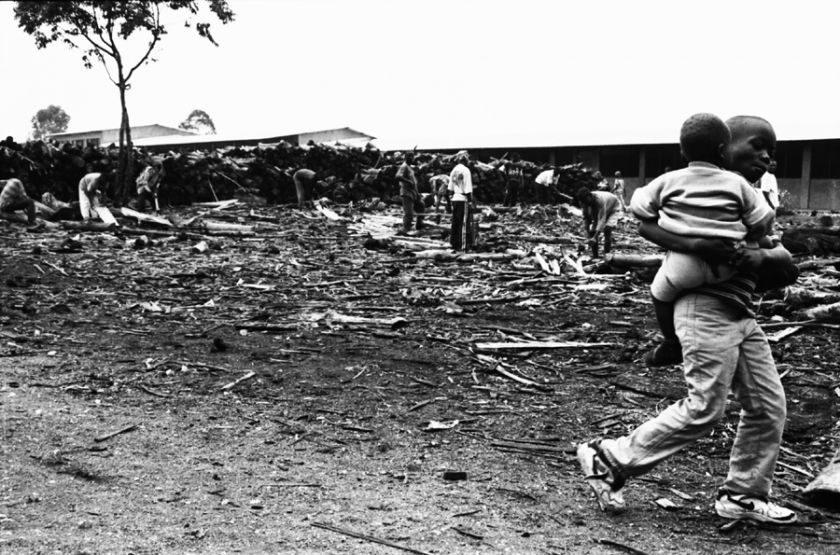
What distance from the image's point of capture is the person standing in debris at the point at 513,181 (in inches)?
1300

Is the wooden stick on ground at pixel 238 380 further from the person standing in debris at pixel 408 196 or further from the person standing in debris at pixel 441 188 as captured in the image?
the person standing in debris at pixel 441 188

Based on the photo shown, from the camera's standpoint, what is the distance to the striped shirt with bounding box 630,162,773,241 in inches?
138

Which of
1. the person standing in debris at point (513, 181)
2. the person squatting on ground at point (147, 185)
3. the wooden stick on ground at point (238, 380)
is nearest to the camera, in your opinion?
the wooden stick on ground at point (238, 380)

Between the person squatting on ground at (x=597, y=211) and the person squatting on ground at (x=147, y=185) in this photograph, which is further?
the person squatting on ground at (x=147, y=185)

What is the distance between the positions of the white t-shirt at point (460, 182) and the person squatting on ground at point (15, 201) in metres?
9.41

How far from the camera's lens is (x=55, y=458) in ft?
14.8

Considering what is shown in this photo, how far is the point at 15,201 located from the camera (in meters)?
18.6

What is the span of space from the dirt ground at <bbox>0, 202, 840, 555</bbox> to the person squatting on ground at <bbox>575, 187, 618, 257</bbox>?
3.66 m

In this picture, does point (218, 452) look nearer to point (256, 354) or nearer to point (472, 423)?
point (472, 423)

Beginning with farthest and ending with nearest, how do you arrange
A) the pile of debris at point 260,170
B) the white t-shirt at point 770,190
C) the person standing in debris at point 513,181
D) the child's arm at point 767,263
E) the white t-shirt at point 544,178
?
the person standing in debris at point 513,181 < the pile of debris at point 260,170 < the white t-shirt at point 544,178 < the white t-shirt at point 770,190 < the child's arm at point 767,263

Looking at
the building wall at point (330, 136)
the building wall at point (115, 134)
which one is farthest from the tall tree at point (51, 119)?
the building wall at point (330, 136)

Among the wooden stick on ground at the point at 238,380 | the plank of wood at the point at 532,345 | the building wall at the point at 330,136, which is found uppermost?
the building wall at the point at 330,136

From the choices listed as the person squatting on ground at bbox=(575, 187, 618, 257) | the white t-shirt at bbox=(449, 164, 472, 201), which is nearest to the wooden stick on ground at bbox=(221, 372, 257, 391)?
the person squatting on ground at bbox=(575, 187, 618, 257)

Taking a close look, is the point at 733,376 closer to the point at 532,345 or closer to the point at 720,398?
the point at 720,398
